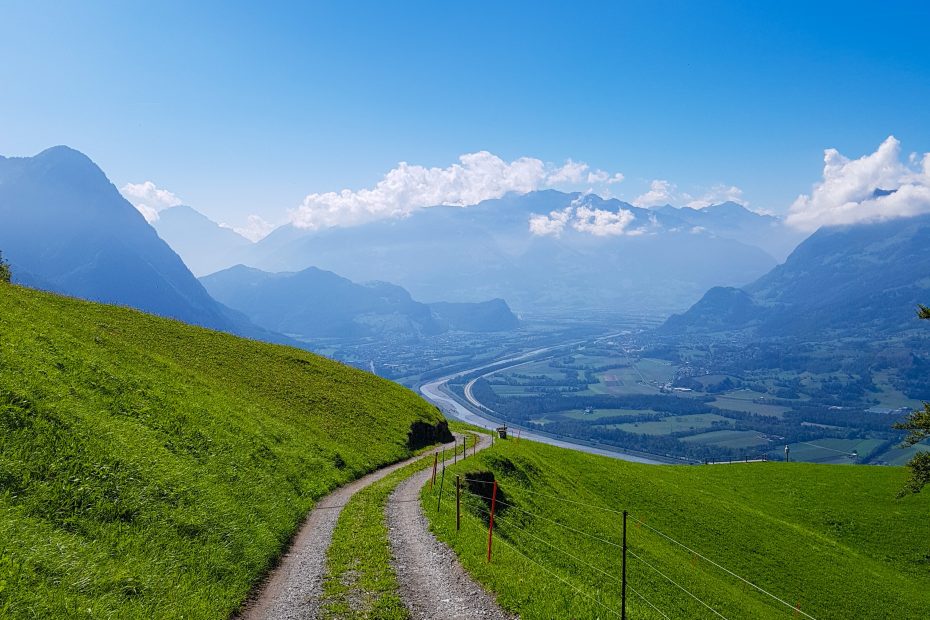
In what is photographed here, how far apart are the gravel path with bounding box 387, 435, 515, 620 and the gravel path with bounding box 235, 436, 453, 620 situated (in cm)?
320

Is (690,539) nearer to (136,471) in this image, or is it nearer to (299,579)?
(299,579)

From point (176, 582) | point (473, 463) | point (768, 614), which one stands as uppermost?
point (176, 582)

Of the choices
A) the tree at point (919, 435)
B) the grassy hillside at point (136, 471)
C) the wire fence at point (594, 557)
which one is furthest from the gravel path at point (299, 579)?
the tree at point (919, 435)

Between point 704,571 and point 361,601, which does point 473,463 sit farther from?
point 361,601

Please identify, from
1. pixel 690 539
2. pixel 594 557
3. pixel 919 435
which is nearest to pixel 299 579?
pixel 594 557

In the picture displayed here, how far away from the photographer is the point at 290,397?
165 ft

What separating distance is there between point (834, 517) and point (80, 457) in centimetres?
7318

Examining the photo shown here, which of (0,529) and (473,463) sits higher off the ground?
(0,529)

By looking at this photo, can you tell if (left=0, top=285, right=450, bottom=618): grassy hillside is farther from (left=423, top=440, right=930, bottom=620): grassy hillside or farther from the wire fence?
the wire fence

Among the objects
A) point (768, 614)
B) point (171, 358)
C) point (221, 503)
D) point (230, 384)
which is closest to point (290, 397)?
point (230, 384)

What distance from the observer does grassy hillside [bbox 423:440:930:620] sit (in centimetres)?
2166

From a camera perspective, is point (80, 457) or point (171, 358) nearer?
point (80, 457)

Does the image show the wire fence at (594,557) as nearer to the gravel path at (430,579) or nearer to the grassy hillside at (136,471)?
the gravel path at (430,579)

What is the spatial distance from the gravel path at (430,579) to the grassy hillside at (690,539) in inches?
24.4
